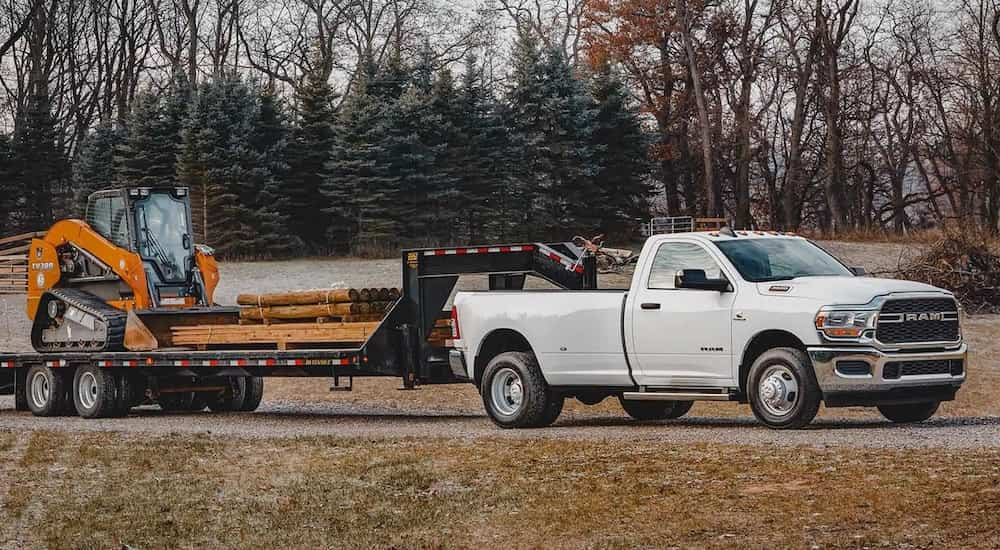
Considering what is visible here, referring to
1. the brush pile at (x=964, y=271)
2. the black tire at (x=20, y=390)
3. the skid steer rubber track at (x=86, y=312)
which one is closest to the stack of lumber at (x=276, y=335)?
the skid steer rubber track at (x=86, y=312)

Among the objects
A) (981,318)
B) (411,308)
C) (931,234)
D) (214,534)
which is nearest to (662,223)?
(931,234)

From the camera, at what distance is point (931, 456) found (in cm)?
1189

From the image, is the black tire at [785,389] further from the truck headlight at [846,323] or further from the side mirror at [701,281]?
the side mirror at [701,281]

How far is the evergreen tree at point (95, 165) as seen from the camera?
56125 millimetres

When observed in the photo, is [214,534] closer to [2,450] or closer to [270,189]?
[2,450]

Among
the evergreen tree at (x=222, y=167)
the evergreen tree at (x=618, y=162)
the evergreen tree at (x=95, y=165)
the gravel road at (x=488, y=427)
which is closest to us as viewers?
the gravel road at (x=488, y=427)

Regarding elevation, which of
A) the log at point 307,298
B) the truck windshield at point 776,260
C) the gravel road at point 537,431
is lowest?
the gravel road at point 537,431

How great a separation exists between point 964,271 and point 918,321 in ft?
81.2

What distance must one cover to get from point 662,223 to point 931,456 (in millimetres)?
40244

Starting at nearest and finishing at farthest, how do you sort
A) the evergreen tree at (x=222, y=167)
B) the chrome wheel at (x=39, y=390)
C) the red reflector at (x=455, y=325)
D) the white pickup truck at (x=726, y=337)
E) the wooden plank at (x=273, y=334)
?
the white pickup truck at (x=726, y=337), the red reflector at (x=455, y=325), the wooden plank at (x=273, y=334), the chrome wheel at (x=39, y=390), the evergreen tree at (x=222, y=167)

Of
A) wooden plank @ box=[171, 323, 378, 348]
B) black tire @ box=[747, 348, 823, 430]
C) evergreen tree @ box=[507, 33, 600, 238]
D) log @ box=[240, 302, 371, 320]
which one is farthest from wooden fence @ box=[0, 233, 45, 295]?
black tire @ box=[747, 348, 823, 430]

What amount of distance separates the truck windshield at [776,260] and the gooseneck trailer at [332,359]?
291 cm

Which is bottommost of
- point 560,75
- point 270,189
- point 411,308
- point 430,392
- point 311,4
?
point 430,392

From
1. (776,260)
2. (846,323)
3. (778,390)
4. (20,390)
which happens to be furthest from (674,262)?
(20,390)
